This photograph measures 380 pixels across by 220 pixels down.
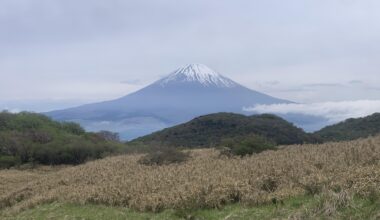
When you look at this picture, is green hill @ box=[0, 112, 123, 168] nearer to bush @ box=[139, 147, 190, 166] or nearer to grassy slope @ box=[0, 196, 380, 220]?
bush @ box=[139, 147, 190, 166]

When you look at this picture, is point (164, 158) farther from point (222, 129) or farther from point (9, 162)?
point (222, 129)

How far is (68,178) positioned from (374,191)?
50.8 ft

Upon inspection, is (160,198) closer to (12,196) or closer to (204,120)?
(12,196)

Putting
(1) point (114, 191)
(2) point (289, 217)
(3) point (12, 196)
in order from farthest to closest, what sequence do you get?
(3) point (12, 196), (1) point (114, 191), (2) point (289, 217)

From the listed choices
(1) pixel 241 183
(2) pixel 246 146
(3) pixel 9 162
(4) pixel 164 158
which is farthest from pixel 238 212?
(3) pixel 9 162

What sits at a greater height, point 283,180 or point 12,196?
point 283,180

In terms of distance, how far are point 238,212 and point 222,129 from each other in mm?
70511

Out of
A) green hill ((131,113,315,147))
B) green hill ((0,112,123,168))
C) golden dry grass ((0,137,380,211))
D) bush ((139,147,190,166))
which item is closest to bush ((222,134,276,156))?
bush ((139,147,190,166))

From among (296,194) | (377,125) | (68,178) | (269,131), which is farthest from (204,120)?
(296,194)

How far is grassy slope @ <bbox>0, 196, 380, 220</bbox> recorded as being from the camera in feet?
27.8

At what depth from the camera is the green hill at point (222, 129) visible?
226 ft

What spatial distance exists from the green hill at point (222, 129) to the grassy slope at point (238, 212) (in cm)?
5069

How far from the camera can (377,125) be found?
7106 cm

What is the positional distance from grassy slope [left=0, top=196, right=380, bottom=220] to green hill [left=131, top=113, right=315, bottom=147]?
50.7m
